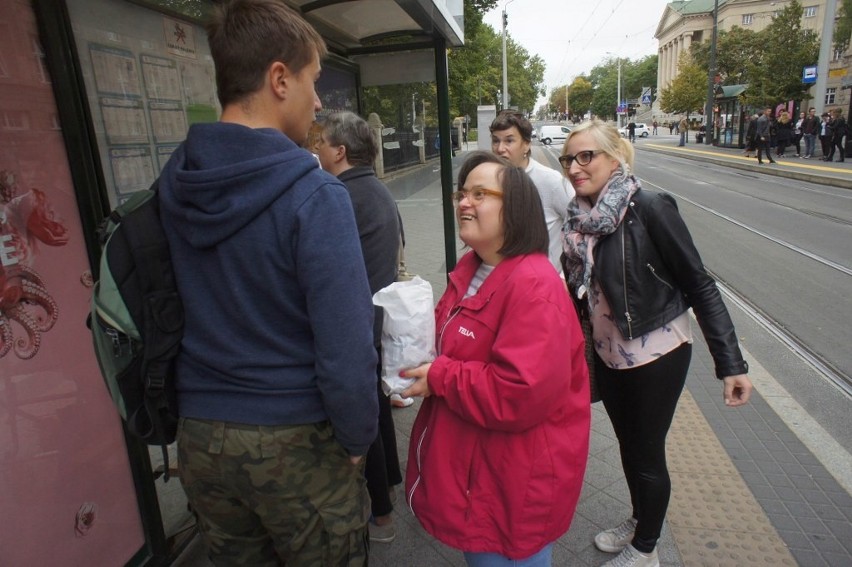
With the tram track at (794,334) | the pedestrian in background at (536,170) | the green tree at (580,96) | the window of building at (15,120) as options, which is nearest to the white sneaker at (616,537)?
the pedestrian in background at (536,170)

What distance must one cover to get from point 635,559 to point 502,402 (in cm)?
142

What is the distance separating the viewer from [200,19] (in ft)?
8.96

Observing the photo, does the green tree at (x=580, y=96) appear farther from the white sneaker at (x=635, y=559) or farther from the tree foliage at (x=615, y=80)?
the white sneaker at (x=635, y=559)

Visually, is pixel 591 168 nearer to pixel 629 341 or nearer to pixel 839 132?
pixel 629 341

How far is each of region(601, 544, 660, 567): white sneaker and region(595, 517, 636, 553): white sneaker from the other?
0.16 metres

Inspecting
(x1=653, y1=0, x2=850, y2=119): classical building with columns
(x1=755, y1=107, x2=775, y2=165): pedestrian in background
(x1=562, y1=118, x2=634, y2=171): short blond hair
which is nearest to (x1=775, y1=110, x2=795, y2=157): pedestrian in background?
(x1=755, y1=107, x2=775, y2=165): pedestrian in background

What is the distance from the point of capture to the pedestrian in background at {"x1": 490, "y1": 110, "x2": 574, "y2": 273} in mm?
3234

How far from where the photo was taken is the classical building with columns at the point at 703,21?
6214 cm

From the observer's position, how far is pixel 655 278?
200 centimetres

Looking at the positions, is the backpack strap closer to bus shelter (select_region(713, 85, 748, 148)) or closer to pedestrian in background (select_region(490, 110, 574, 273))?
pedestrian in background (select_region(490, 110, 574, 273))

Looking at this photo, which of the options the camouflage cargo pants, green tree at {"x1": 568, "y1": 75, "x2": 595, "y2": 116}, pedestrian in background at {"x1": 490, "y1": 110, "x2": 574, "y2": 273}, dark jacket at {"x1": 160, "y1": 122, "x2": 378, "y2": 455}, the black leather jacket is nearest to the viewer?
dark jacket at {"x1": 160, "y1": 122, "x2": 378, "y2": 455}

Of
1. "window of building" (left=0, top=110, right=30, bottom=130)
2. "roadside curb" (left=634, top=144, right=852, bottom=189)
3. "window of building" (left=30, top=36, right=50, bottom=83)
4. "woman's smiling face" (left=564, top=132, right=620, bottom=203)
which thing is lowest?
"roadside curb" (left=634, top=144, right=852, bottom=189)

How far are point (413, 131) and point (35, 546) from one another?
16.5 ft

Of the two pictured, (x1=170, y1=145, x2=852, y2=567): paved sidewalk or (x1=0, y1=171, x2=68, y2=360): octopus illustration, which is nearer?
(x1=0, y1=171, x2=68, y2=360): octopus illustration
